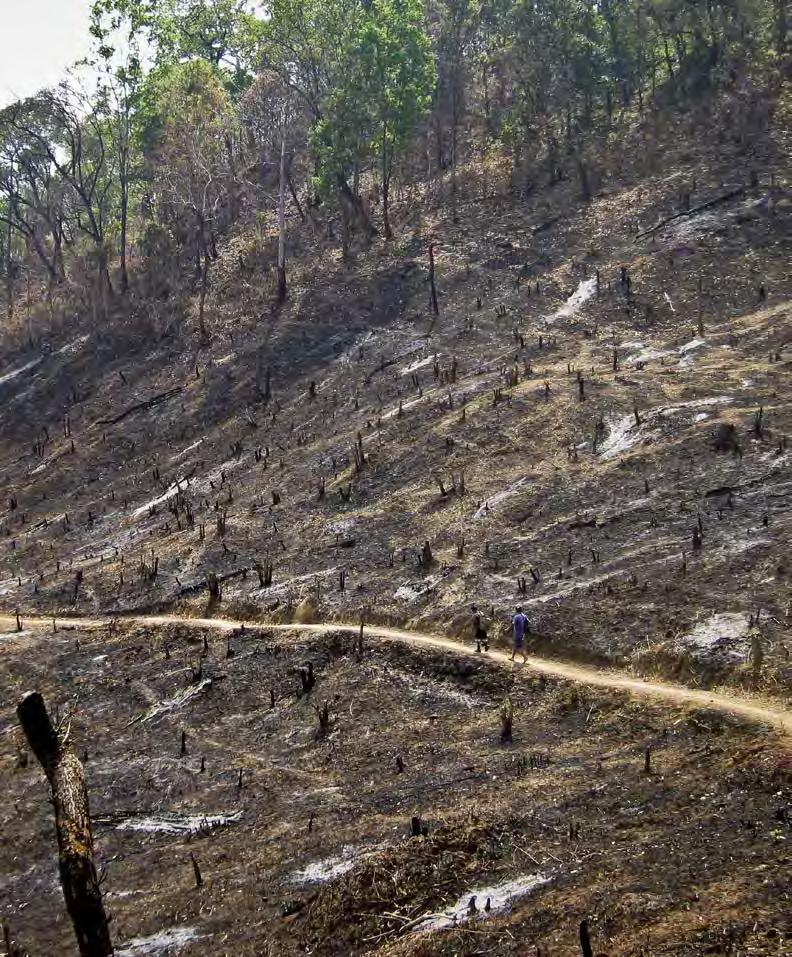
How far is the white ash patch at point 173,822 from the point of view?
2025 centimetres

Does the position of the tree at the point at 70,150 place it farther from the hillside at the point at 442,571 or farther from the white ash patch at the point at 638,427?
the white ash patch at the point at 638,427

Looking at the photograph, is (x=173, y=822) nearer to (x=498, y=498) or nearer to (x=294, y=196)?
(x=498, y=498)

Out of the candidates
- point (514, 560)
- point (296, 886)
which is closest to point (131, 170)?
point (514, 560)

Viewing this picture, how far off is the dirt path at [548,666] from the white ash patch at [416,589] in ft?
4.21

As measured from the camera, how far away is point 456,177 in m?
63.6

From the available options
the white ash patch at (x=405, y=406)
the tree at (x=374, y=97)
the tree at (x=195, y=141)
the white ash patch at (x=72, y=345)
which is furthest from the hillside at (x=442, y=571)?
the tree at (x=374, y=97)

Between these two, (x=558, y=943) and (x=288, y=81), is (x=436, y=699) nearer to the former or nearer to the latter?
(x=558, y=943)

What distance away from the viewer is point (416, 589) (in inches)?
1120

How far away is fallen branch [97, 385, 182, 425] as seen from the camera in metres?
50.8

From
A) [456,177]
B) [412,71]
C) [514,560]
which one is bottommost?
[514,560]

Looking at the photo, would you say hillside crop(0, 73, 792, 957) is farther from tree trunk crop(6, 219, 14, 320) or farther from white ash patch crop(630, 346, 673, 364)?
tree trunk crop(6, 219, 14, 320)

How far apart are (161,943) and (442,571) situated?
14229 millimetres

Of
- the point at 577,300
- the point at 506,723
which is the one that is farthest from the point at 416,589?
the point at 577,300

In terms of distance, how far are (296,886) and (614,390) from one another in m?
23.3
